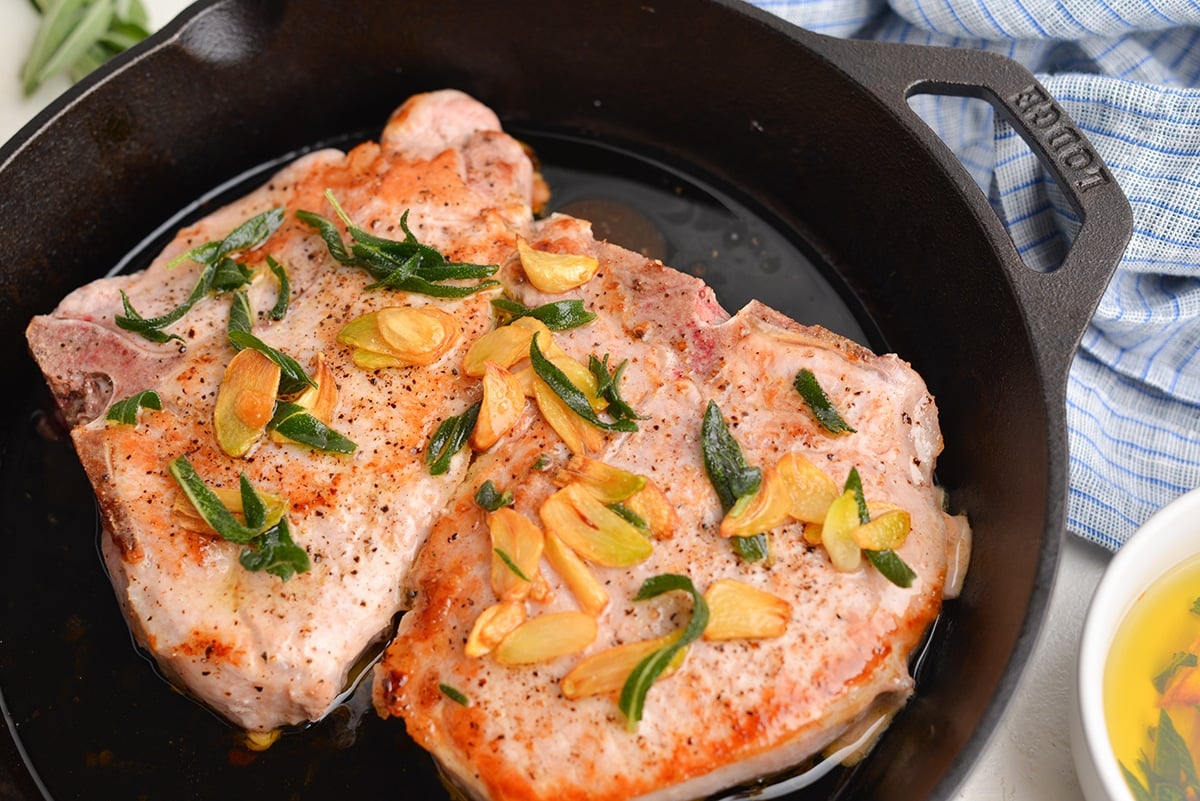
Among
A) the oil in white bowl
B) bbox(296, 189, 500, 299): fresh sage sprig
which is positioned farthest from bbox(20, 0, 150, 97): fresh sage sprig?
the oil in white bowl

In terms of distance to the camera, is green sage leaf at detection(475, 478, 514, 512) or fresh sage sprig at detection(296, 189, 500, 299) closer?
green sage leaf at detection(475, 478, 514, 512)

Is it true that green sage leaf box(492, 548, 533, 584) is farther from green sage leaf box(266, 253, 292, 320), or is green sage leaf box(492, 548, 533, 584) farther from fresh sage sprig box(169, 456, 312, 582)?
green sage leaf box(266, 253, 292, 320)

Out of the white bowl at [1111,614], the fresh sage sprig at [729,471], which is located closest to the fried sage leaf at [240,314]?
the fresh sage sprig at [729,471]

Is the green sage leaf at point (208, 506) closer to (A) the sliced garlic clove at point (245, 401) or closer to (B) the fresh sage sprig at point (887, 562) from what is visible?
(A) the sliced garlic clove at point (245, 401)

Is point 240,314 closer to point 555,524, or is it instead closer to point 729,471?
point 555,524

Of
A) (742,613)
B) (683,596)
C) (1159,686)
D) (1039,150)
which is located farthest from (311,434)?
(1159,686)

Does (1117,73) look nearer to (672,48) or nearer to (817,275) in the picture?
(817,275)

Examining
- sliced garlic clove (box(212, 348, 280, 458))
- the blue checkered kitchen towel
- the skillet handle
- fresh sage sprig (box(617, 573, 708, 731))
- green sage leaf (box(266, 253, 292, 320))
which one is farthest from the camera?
the blue checkered kitchen towel
